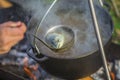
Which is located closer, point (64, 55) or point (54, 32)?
point (64, 55)

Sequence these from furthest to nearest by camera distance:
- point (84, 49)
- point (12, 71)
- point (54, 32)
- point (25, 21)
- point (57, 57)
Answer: point (25, 21)
point (12, 71)
point (54, 32)
point (84, 49)
point (57, 57)

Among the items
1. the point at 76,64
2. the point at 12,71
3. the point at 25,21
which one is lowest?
the point at 12,71

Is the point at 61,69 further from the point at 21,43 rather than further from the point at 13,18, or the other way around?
the point at 13,18

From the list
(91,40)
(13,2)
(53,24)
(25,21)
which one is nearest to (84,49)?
(91,40)

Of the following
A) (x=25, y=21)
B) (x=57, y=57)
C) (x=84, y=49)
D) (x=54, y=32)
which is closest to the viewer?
(x=57, y=57)

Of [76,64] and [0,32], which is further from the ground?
[76,64]

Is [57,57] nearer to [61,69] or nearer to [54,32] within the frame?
[61,69]

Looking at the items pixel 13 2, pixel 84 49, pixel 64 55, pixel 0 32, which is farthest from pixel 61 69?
A: pixel 13 2
